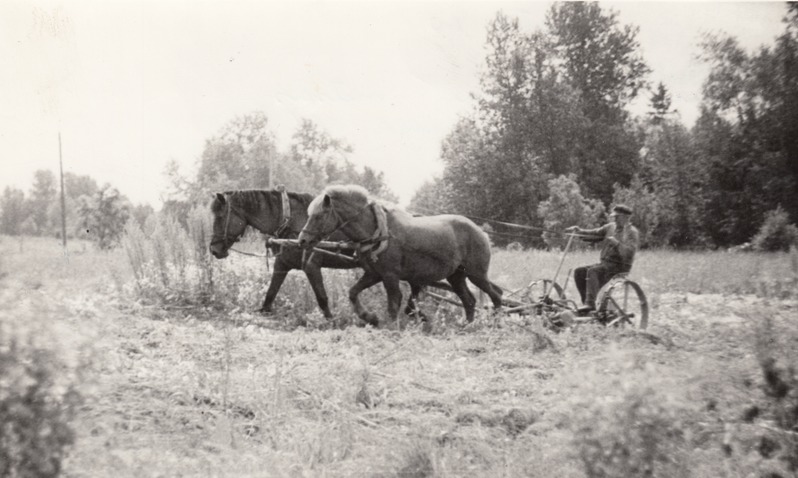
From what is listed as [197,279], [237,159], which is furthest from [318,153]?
[197,279]

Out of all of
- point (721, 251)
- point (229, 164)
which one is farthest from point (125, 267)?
point (229, 164)

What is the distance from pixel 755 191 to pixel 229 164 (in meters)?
31.1

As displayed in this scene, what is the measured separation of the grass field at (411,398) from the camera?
256 cm

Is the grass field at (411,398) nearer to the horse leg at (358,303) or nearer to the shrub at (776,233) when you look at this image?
the horse leg at (358,303)

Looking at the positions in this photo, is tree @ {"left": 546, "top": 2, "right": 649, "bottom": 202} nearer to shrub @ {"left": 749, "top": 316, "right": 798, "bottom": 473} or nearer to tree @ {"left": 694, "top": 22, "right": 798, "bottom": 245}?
tree @ {"left": 694, "top": 22, "right": 798, "bottom": 245}

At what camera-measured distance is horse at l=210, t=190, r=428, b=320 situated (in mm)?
8758

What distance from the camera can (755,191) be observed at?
9.03 metres

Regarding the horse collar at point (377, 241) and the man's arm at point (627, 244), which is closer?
the horse collar at point (377, 241)

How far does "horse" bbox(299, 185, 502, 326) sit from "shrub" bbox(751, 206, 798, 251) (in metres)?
4.49

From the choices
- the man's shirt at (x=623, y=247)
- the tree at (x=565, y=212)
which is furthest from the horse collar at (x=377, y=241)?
the tree at (x=565, y=212)

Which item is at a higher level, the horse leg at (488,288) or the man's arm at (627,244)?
the man's arm at (627,244)

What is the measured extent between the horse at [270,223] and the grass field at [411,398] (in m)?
1.89

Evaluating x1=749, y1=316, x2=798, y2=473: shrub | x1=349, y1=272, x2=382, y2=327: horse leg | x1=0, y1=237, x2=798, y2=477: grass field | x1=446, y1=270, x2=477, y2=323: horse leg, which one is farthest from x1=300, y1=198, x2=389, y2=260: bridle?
x1=749, y1=316, x2=798, y2=473: shrub

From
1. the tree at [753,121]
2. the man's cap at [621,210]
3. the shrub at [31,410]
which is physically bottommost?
the shrub at [31,410]
